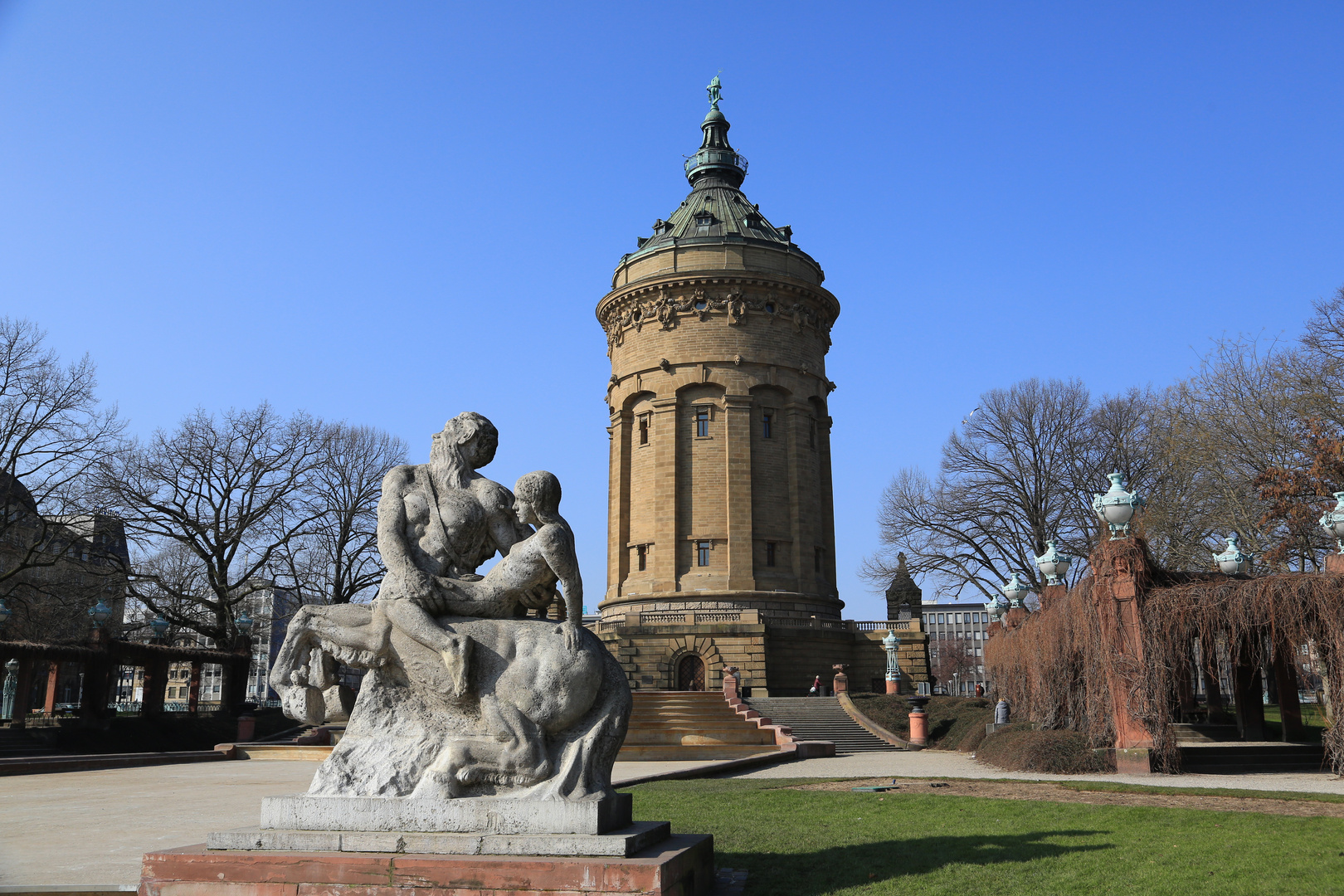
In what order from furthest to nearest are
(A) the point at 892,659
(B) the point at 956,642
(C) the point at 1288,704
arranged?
(B) the point at 956,642 < (A) the point at 892,659 < (C) the point at 1288,704

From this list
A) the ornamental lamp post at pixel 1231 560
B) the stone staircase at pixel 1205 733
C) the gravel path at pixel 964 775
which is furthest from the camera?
the stone staircase at pixel 1205 733

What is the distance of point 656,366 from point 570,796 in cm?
3929

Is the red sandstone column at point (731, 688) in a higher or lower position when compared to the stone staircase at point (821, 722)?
higher

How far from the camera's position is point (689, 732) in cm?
2625

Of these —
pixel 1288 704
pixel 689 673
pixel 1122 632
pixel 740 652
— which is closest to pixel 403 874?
pixel 1122 632

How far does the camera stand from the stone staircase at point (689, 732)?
938 inches

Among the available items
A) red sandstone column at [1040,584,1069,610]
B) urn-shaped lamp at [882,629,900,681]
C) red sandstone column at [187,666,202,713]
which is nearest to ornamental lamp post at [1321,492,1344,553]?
red sandstone column at [1040,584,1069,610]

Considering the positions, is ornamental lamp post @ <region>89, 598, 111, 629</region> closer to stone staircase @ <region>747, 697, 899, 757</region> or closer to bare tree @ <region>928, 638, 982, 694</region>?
stone staircase @ <region>747, 697, 899, 757</region>

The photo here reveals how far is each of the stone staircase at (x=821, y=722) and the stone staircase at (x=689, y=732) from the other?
1.35 m

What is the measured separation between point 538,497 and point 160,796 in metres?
10.6

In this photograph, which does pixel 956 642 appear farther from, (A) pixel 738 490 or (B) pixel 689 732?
(B) pixel 689 732

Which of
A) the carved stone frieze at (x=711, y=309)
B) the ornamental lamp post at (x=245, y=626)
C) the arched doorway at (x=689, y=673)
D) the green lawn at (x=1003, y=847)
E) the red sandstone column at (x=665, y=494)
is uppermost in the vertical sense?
the carved stone frieze at (x=711, y=309)

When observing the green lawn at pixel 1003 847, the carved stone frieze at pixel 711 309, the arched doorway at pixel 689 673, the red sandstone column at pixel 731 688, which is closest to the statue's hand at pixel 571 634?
the green lawn at pixel 1003 847

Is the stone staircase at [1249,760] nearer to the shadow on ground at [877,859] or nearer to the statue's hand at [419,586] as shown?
the shadow on ground at [877,859]
